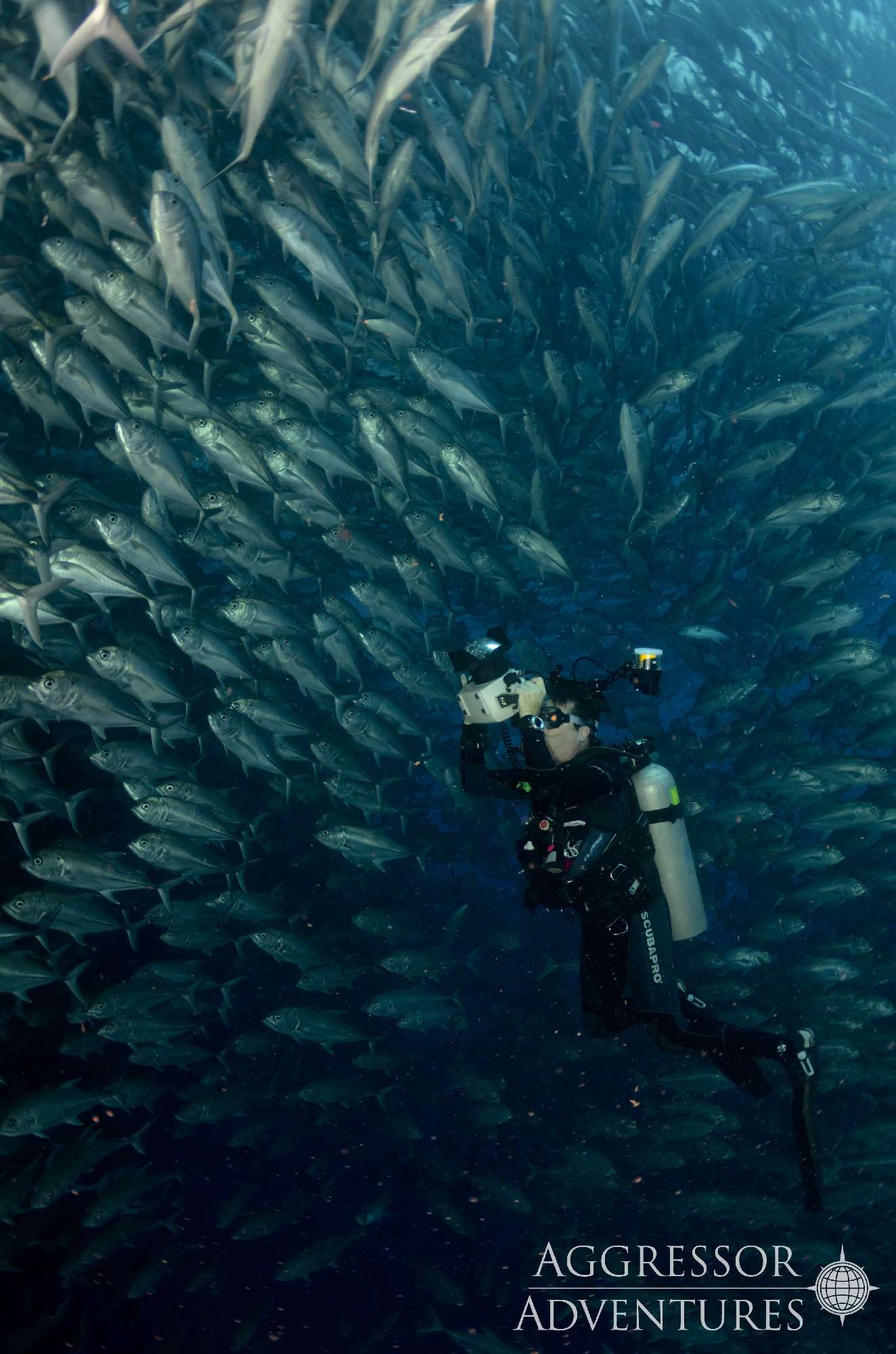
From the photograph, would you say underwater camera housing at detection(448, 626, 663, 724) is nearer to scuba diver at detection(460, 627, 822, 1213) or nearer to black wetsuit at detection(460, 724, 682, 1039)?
scuba diver at detection(460, 627, 822, 1213)

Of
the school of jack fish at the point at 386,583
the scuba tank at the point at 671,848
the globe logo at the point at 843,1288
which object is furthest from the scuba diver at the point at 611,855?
the globe logo at the point at 843,1288

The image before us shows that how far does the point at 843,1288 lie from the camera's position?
6.89 m

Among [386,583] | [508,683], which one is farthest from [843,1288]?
[386,583]

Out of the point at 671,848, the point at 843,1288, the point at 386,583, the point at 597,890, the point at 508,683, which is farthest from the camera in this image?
the point at 386,583

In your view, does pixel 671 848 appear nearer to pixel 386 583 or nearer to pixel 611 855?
pixel 611 855

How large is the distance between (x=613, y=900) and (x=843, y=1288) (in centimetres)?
606

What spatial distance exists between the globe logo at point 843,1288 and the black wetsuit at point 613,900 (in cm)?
379

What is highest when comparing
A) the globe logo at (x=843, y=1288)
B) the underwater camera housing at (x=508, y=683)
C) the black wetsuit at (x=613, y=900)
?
the underwater camera housing at (x=508, y=683)

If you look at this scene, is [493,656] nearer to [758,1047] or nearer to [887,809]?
[758,1047]

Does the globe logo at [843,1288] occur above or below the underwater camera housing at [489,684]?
below

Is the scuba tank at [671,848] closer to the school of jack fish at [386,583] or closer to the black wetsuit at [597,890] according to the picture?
the black wetsuit at [597,890]

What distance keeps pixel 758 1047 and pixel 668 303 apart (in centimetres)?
646

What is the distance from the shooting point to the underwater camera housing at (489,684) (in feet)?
12.9

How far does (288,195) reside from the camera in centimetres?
488
